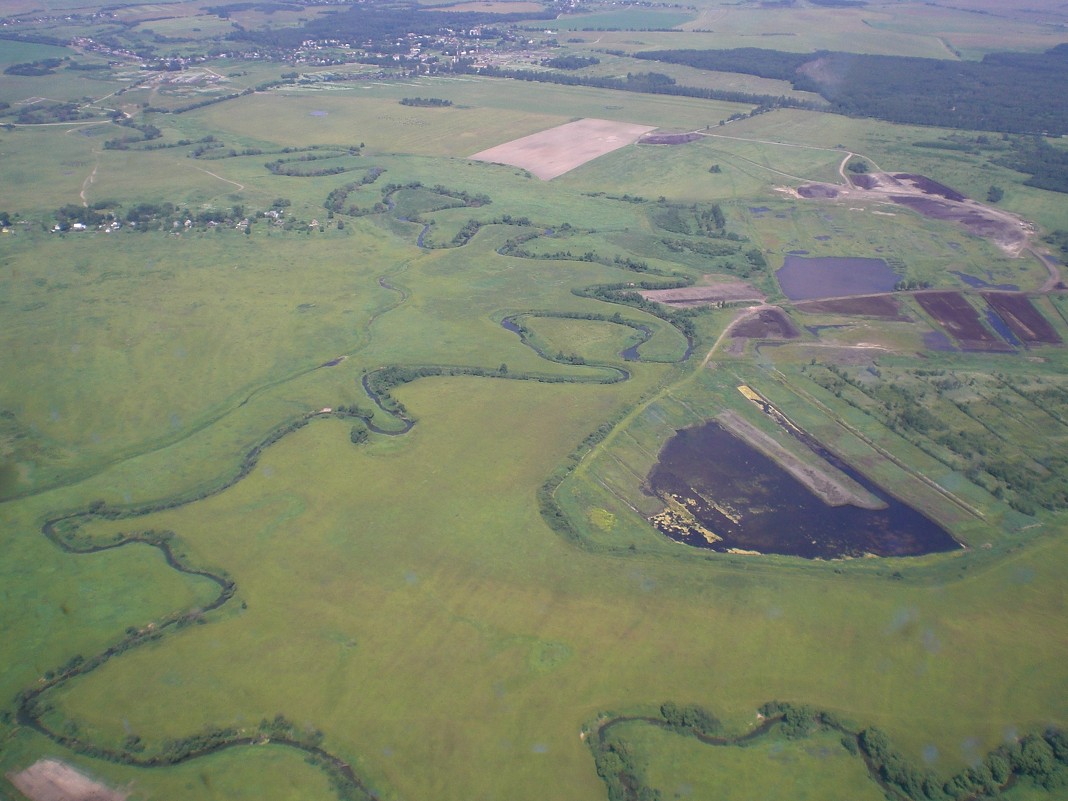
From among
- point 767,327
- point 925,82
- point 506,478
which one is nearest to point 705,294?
point 767,327

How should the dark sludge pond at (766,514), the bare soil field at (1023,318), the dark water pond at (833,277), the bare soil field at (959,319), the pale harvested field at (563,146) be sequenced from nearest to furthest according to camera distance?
the dark sludge pond at (766,514)
the bare soil field at (959,319)
the bare soil field at (1023,318)
the dark water pond at (833,277)
the pale harvested field at (563,146)

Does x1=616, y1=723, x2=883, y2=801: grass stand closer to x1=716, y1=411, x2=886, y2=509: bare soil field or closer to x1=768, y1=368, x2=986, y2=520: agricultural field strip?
x1=716, y1=411, x2=886, y2=509: bare soil field

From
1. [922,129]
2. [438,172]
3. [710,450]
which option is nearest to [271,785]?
[710,450]

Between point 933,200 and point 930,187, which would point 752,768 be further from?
point 930,187

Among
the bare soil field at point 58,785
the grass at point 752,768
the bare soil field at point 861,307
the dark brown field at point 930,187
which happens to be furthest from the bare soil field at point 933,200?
the bare soil field at point 58,785

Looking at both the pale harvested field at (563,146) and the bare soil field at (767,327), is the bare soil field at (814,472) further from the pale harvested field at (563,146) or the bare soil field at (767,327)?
the pale harvested field at (563,146)

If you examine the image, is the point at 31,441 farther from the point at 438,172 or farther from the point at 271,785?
the point at 438,172
